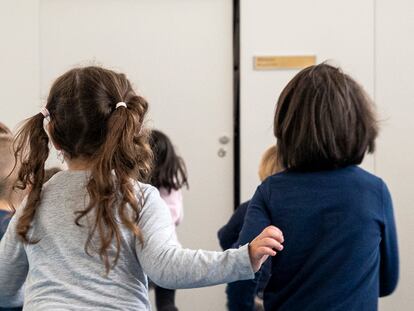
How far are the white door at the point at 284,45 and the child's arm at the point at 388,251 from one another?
2520 mm

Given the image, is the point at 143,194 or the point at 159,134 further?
the point at 159,134

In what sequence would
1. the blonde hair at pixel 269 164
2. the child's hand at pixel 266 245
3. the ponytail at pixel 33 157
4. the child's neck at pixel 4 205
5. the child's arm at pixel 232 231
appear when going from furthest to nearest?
the blonde hair at pixel 269 164
the child's arm at pixel 232 231
the child's neck at pixel 4 205
the ponytail at pixel 33 157
the child's hand at pixel 266 245

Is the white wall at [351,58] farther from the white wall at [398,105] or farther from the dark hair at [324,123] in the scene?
the dark hair at [324,123]

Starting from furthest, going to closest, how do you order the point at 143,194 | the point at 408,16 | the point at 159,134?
1. the point at 408,16
2. the point at 159,134
3. the point at 143,194

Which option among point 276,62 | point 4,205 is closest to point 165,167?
point 276,62

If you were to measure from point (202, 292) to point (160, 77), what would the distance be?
1.38m

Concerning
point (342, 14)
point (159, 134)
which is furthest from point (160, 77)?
point (342, 14)

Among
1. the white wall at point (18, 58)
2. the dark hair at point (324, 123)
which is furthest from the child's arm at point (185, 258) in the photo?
the white wall at point (18, 58)

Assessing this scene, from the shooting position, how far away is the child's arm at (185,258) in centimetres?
146

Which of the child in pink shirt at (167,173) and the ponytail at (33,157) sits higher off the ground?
the ponytail at (33,157)

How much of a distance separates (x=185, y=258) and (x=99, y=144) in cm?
36

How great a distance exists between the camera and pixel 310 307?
5.37 feet

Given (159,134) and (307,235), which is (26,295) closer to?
(307,235)

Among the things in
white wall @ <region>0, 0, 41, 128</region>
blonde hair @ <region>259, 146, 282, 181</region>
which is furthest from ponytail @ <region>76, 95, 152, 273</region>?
white wall @ <region>0, 0, 41, 128</region>
